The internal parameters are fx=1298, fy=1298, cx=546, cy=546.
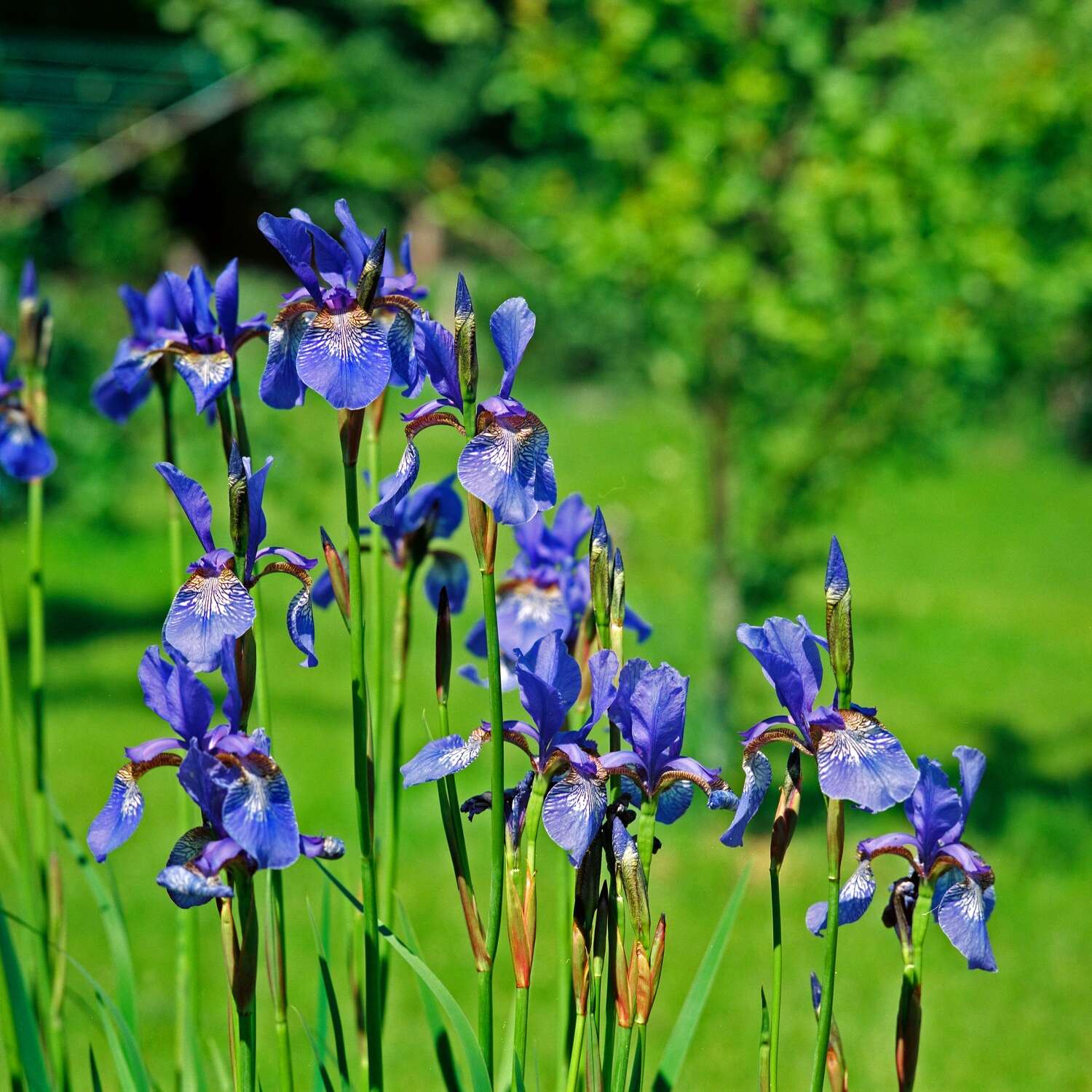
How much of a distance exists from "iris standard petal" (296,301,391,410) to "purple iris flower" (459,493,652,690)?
0.39 m

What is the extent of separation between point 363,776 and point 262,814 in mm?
129

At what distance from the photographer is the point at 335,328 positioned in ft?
2.88

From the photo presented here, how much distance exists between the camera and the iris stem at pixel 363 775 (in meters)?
0.85

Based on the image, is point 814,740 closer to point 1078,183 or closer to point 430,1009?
point 430,1009

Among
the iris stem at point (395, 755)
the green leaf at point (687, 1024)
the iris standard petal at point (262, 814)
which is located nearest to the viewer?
the iris standard petal at point (262, 814)

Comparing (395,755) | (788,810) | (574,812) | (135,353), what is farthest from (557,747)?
(135,353)

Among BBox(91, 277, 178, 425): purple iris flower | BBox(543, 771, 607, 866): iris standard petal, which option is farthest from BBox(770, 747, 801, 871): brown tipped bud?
BBox(91, 277, 178, 425): purple iris flower

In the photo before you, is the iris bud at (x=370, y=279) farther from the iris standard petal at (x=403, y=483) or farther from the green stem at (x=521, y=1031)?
the green stem at (x=521, y=1031)

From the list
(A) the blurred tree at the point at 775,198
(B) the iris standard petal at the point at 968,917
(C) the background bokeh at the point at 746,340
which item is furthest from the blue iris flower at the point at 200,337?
(A) the blurred tree at the point at 775,198

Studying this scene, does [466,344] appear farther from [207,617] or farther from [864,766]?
[864,766]

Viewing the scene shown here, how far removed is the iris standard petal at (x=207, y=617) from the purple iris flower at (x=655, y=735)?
0.26 m

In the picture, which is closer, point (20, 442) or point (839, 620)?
point (839, 620)

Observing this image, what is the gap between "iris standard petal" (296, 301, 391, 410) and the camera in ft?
2.80

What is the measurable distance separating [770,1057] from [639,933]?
0.13 m
